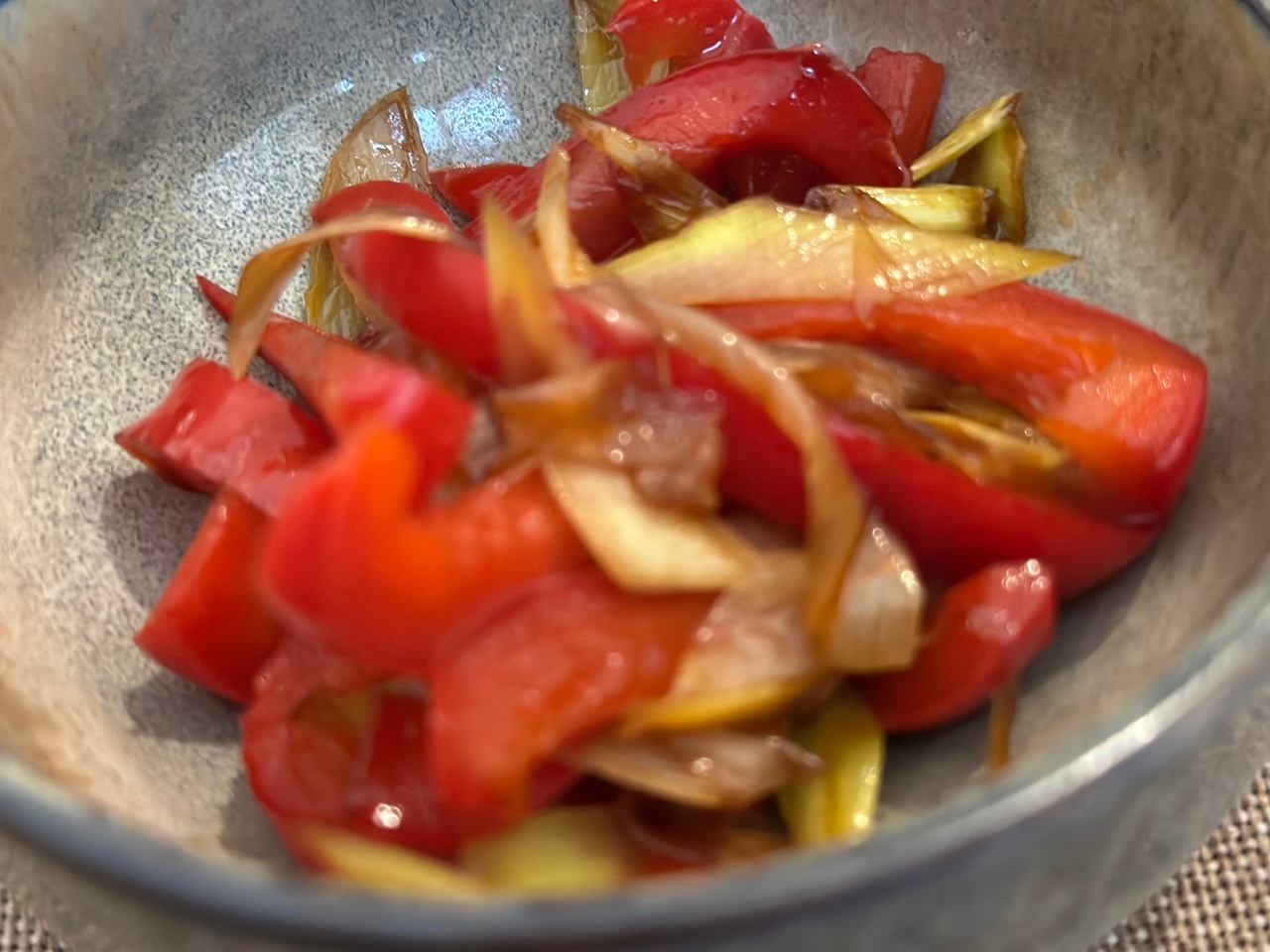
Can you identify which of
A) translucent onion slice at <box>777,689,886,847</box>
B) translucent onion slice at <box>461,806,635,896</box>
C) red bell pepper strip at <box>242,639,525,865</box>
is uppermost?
red bell pepper strip at <box>242,639,525,865</box>

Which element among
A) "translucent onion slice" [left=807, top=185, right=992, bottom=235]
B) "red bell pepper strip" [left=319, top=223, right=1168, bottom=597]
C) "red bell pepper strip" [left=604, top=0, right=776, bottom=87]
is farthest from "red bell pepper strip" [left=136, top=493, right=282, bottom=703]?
"red bell pepper strip" [left=604, top=0, right=776, bottom=87]

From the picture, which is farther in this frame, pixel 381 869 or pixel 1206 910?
pixel 1206 910

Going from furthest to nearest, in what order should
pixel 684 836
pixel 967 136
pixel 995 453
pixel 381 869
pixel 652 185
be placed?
pixel 967 136
pixel 652 185
pixel 995 453
pixel 684 836
pixel 381 869

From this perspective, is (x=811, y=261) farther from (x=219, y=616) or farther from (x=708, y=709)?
(x=219, y=616)

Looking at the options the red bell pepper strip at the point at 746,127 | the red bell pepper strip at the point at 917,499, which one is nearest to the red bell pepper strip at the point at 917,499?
the red bell pepper strip at the point at 917,499

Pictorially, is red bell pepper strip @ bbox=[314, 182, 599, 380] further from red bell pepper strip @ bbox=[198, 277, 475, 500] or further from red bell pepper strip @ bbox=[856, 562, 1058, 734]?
red bell pepper strip @ bbox=[856, 562, 1058, 734]

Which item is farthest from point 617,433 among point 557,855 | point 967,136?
point 967,136
